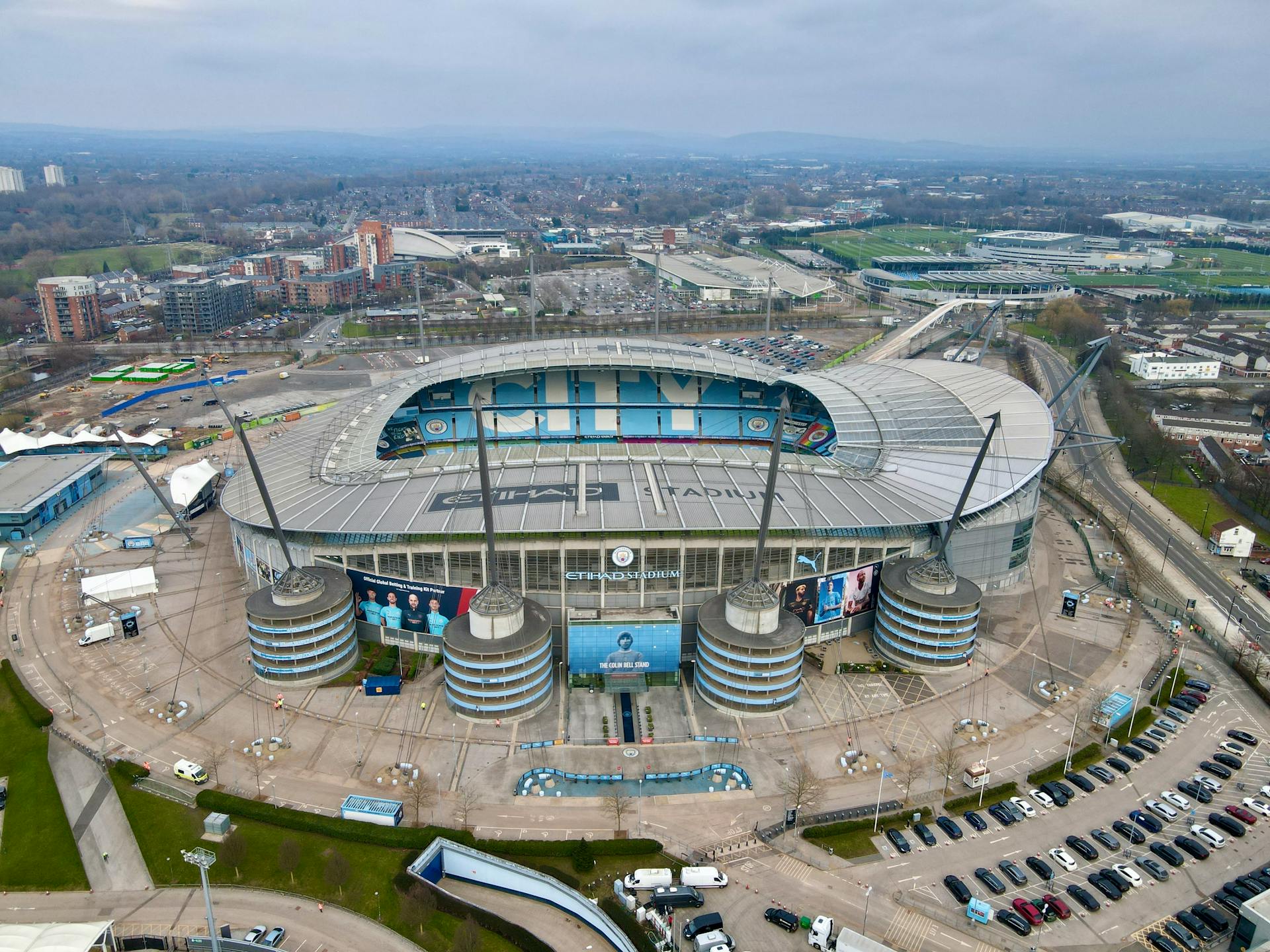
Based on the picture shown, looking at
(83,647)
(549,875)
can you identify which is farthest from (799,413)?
(83,647)

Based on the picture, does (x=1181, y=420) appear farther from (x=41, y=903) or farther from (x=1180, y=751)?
(x=41, y=903)

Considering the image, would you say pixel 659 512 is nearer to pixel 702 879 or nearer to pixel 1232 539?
pixel 702 879

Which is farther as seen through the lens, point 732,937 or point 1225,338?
point 1225,338

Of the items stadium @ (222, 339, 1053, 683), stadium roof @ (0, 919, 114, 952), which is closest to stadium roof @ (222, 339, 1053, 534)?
stadium @ (222, 339, 1053, 683)

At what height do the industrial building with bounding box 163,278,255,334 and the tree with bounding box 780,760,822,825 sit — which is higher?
the industrial building with bounding box 163,278,255,334

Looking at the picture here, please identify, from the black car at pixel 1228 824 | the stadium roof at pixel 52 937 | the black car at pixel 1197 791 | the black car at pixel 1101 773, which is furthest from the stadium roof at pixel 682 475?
the stadium roof at pixel 52 937

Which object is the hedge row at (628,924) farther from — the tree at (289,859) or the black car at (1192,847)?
the black car at (1192,847)

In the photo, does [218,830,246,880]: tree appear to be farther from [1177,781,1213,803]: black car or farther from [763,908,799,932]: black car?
[1177,781,1213,803]: black car
